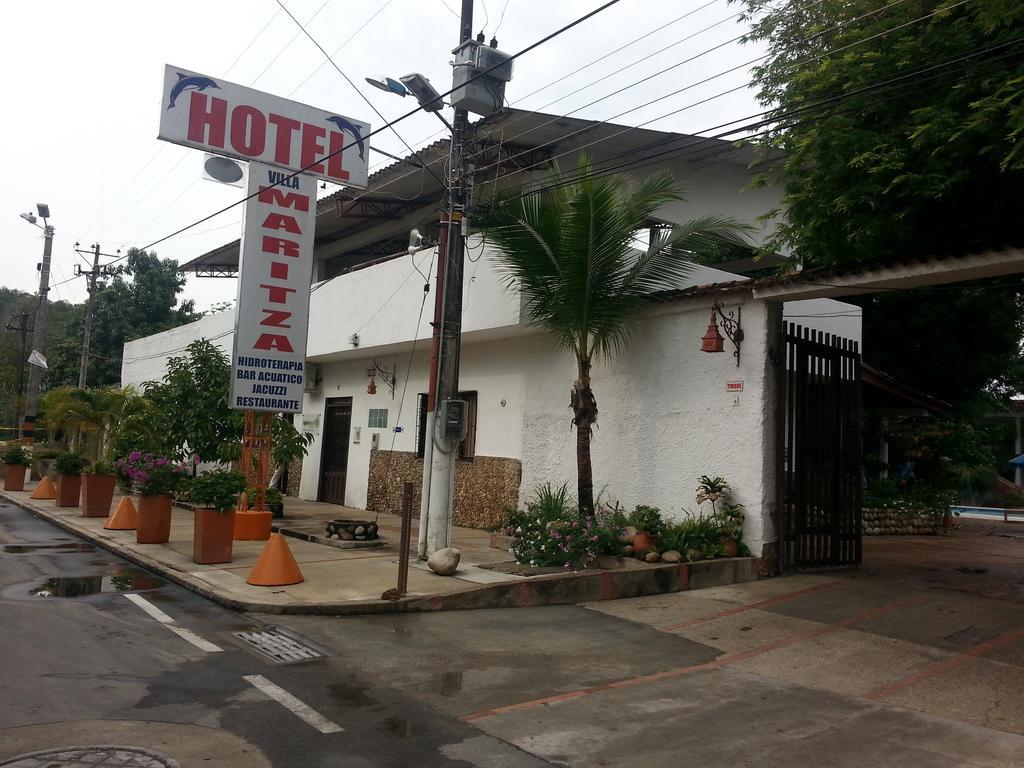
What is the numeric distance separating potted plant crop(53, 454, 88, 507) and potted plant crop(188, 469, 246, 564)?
803 centimetres

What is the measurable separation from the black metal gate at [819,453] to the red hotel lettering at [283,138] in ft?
25.3

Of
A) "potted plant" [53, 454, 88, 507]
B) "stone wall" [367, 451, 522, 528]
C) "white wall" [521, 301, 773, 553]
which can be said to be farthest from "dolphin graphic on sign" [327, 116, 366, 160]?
"potted plant" [53, 454, 88, 507]

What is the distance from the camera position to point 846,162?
9.09 metres

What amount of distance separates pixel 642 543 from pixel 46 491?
48.3 ft

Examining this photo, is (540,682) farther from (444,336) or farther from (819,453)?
(819,453)

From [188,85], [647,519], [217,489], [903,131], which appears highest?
[188,85]

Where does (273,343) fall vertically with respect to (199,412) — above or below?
above

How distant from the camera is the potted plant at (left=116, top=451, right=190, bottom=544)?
1140 centimetres

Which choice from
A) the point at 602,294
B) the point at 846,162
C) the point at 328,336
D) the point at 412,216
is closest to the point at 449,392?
the point at 602,294

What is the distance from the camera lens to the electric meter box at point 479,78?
10.7 meters

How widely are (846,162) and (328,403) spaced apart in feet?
47.4

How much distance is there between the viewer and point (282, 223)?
12.5m

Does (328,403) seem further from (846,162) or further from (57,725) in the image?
(57,725)

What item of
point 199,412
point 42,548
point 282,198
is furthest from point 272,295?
point 42,548
